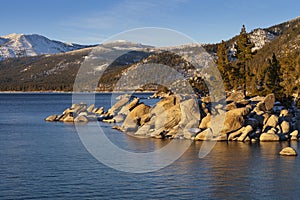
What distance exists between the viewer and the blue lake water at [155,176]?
1223 inches

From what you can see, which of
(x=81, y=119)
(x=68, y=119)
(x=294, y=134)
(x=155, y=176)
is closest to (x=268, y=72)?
(x=294, y=134)

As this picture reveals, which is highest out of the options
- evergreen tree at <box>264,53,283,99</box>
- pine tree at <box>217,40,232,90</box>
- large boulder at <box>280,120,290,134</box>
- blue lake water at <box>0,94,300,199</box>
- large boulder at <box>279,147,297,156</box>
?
pine tree at <box>217,40,232,90</box>

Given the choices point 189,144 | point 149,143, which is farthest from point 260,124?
point 149,143

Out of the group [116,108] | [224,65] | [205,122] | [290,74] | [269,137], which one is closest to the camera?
[269,137]

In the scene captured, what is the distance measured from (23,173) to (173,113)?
3365 cm

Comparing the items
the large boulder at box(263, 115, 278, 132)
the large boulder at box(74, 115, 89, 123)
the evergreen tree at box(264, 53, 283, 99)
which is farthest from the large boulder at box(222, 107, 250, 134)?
the large boulder at box(74, 115, 89, 123)

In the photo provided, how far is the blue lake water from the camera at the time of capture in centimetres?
3107

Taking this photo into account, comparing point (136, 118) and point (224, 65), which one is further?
point (224, 65)

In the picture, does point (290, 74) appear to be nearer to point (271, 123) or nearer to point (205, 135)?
point (271, 123)

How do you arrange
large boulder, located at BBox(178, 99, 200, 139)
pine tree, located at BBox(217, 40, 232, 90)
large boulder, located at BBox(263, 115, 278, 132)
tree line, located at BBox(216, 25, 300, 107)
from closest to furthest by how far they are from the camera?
large boulder, located at BBox(263, 115, 278, 132), large boulder, located at BBox(178, 99, 200, 139), tree line, located at BBox(216, 25, 300, 107), pine tree, located at BBox(217, 40, 232, 90)

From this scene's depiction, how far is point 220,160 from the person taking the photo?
145 feet

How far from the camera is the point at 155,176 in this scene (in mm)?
36969

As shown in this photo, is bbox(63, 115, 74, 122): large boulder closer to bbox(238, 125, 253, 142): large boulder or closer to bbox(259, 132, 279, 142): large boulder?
bbox(238, 125, 253, 142): large boulder

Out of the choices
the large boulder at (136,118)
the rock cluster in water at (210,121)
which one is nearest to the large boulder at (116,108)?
the large boulder at (136,118)
